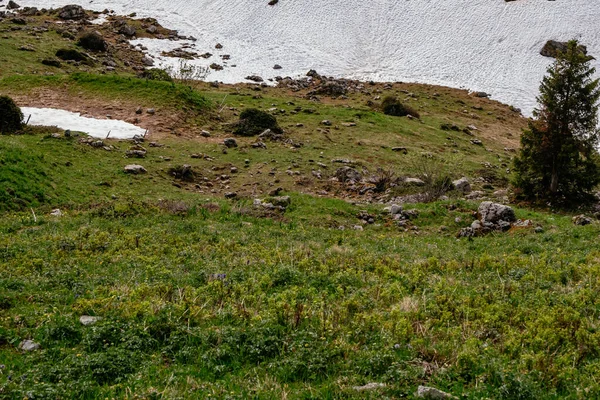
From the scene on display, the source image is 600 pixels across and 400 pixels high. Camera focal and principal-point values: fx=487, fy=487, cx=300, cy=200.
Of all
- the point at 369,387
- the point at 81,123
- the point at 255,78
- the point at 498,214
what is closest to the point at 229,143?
the point at 81,123

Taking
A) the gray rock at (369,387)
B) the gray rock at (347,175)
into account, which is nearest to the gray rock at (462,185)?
the gray rock at (347,175)

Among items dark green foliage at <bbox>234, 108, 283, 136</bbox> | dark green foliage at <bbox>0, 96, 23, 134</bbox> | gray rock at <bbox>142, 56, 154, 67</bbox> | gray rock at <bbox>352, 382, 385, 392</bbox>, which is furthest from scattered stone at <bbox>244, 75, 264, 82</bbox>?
gray rock at <bbox>352, 382, 385, 392</bbox>

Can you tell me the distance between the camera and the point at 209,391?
5.49 meters

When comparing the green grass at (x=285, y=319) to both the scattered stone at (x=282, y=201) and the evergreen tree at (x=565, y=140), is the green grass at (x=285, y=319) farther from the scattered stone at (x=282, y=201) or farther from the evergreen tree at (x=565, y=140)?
the evergreen tree at (x=565, y=140)

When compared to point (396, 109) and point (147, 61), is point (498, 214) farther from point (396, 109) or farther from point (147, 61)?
point (147, 61)

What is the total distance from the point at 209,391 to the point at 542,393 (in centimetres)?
368

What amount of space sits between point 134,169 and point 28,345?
17177mm

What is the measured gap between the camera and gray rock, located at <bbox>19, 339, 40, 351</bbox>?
6.45 m

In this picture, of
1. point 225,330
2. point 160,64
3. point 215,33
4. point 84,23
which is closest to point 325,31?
point 215,33

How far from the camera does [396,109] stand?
40781 millimetres

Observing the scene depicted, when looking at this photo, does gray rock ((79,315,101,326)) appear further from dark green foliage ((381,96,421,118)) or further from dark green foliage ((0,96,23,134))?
dark green foliage ((381,96,421,118))

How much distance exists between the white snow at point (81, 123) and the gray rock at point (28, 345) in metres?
21.7

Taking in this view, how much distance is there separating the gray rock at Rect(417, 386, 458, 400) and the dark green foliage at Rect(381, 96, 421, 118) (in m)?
36.9

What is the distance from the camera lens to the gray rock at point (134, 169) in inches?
895
